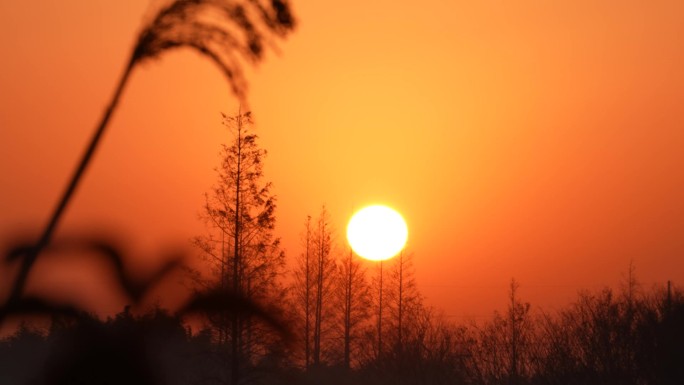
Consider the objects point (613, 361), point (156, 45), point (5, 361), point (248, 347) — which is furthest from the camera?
point (248, 347)

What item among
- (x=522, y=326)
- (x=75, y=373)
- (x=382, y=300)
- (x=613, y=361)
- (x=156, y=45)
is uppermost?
(x=382, y=300)

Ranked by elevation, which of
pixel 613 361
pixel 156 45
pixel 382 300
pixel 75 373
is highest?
pixel 382 300

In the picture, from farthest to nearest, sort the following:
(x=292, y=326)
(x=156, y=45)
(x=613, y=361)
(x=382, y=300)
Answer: (x=382, y=300) → (x=613, y=361) → (x=292, y=326) → (x=156, y=45)

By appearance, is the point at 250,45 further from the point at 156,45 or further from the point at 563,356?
the point at 563,356

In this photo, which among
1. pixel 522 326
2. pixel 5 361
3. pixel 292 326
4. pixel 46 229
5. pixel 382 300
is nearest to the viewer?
pixel 46 229

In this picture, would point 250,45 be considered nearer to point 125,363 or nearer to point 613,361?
point 125,363

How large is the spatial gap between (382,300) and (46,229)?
43091 millimetres

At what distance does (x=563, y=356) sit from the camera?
26.3 metres

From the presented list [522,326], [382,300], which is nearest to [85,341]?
[522,326]

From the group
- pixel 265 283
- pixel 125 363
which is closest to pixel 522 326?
pixel 265 283

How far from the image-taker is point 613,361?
2588 centimetres

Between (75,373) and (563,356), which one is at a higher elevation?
(563,356)

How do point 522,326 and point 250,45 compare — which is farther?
point 522,326

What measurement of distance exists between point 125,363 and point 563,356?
2232 centimetres
